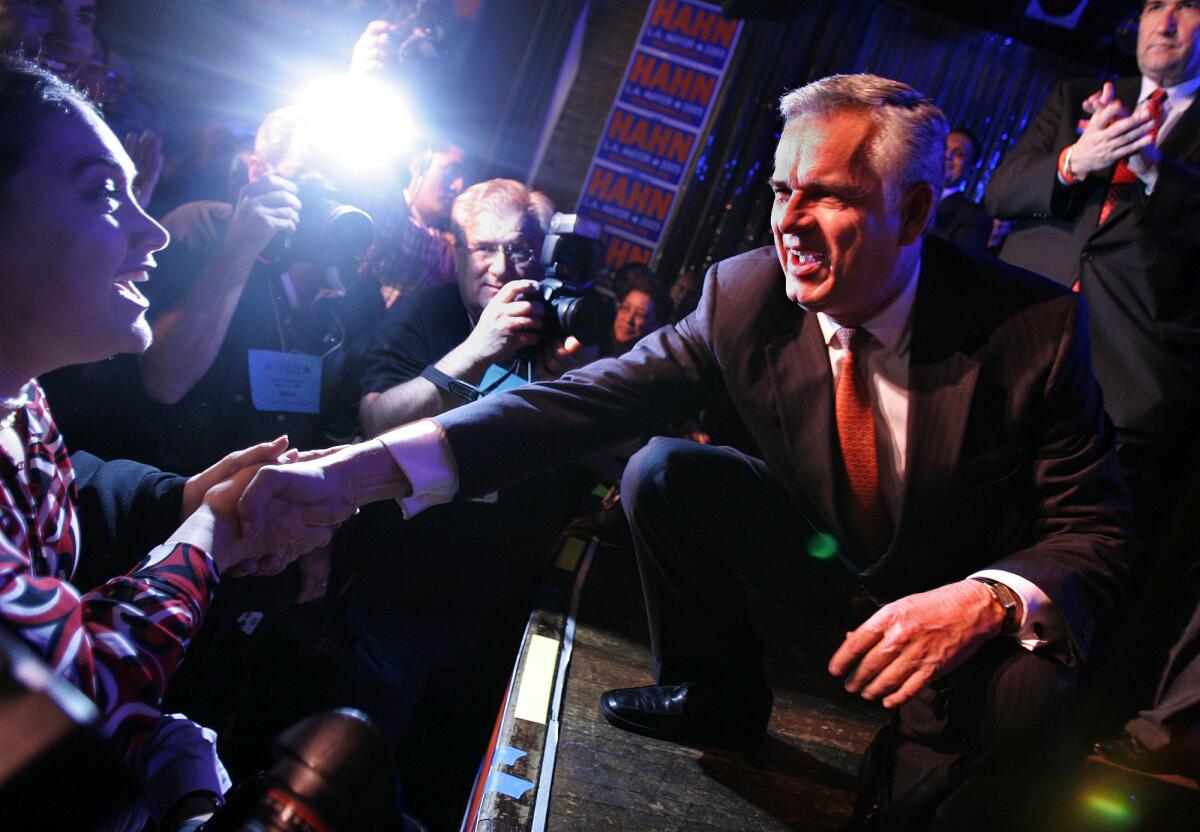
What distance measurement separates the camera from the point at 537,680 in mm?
1941

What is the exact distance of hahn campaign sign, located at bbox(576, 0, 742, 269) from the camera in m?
5.32

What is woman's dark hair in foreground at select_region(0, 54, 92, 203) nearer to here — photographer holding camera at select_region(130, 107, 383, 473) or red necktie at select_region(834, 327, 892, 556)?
photographer holding camera at select_region(130, 107, 383, 473)

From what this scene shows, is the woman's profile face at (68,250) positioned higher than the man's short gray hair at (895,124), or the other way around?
the man's short gray hair at (895,124)

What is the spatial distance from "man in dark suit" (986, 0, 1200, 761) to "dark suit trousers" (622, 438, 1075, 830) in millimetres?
1146

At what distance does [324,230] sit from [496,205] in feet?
2.75

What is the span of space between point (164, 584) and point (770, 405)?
1.41 metres

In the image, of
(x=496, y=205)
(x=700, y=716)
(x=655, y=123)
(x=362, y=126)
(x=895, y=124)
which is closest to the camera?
(x=895, y=124)

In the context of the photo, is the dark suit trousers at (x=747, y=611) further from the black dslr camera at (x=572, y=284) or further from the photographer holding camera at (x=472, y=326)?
the photographer holding camera at (x=472, y=326)

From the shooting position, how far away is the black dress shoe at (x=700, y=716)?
5.97ft

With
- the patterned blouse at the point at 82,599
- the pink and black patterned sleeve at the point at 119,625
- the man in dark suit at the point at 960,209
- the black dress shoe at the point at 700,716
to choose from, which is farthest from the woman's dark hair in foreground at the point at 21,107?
the man in dark suit at the point at 960,209

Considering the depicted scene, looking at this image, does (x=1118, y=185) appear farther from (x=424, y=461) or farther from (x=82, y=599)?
(x=82, y=599)

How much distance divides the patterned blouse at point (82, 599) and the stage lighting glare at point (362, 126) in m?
1.55

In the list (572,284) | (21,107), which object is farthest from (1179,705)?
(21,107)

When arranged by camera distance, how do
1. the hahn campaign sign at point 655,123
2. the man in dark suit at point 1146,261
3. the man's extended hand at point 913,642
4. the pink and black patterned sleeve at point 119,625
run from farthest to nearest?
the hahn campaign sign at point 655,123 → the man in dark suit at point 1146,261 → the man's extended hand at point 913,642 → the pink and black patterned sleeve at point 119,625
